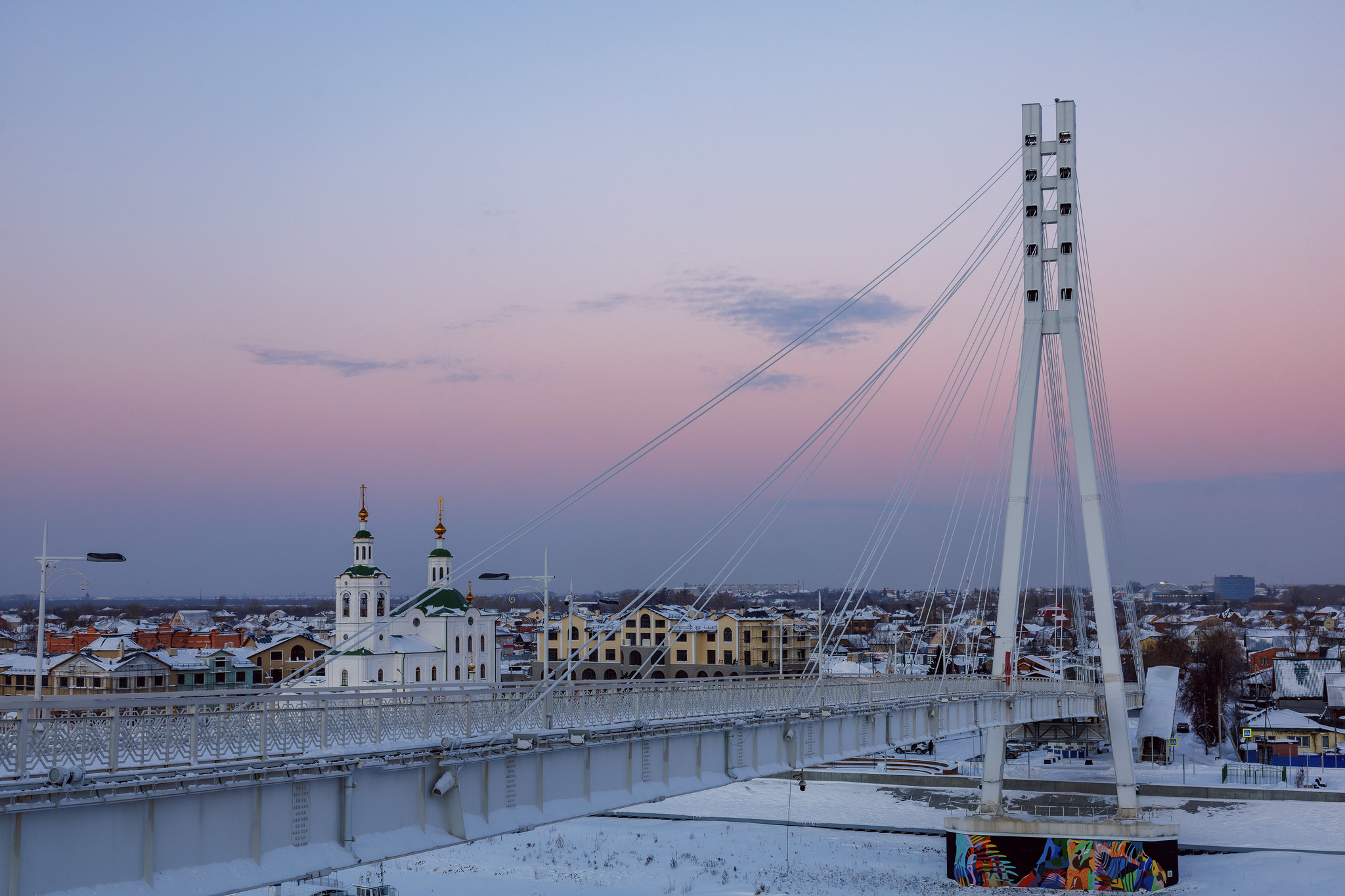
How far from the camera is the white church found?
6391cm

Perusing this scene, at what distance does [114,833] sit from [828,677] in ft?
61.1

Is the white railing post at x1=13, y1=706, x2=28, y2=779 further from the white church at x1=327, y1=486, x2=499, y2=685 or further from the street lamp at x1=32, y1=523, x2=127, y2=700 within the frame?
the white church at x1=327, y1=486, x2=499, y2=685

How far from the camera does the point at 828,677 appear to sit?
1105 inches

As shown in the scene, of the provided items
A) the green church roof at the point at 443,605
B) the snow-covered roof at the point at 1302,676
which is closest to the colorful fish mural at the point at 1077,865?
the green church roof at the point at 443,605

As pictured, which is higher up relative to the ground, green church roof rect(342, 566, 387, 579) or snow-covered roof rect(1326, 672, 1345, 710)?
green church roof rect(342, 566, 387, 579)

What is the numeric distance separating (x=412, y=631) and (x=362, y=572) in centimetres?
751

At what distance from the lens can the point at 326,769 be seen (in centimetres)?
1436

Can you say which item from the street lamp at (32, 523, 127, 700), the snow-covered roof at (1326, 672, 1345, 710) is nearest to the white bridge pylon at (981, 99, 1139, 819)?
the street lamp at (32, 523, 127, 700)

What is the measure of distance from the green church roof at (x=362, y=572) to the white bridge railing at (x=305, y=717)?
1769 inches

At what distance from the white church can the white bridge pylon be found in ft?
116

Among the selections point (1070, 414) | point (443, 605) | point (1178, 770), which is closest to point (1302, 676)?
point (1178, 770)

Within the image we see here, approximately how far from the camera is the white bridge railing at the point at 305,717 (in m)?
11.7

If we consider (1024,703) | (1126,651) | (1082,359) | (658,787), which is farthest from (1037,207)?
(1126,651)

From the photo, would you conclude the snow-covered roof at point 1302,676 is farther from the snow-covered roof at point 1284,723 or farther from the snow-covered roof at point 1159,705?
the snow-covered roof at point 1284,723
